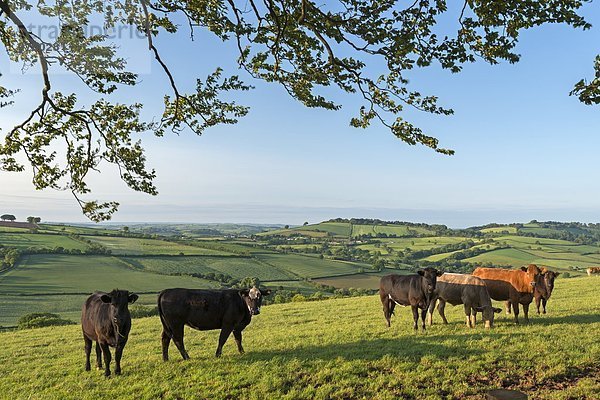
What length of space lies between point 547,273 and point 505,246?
101959 millimetres

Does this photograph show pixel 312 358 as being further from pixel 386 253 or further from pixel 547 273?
pixel 386 253

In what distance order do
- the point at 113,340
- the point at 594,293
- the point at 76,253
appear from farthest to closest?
the point at 76,253 → the point at 594,293 → the point at 113,340

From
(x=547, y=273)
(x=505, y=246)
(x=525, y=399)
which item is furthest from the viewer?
(x=505, y=246)

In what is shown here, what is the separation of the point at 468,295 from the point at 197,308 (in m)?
9.42

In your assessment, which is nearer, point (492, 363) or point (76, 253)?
point (492, 363)

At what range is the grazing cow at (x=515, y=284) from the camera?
1508 centimetres

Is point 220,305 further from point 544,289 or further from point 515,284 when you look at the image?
point 544,289

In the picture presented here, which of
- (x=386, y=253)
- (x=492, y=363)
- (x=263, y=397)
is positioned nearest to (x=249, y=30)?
(x=263, y=397)

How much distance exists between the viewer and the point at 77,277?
208 ft

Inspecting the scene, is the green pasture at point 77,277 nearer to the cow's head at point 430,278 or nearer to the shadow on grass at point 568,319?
the cow's head at point 430,278

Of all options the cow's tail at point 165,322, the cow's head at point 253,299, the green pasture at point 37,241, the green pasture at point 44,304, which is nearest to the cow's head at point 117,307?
the cow's tail at point 165,322

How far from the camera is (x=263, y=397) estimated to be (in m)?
8.15

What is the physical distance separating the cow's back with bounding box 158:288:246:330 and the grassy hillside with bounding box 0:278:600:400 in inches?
39.1

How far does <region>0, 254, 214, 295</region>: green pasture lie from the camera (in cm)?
5650
